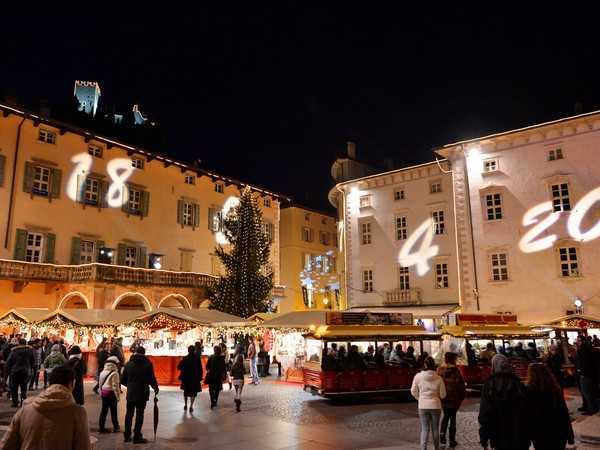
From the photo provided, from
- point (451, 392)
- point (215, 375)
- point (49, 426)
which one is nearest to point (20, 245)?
point (215, 375)

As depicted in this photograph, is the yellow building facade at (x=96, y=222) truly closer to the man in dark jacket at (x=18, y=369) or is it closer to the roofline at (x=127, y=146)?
the roofline at (x=127, y=146)

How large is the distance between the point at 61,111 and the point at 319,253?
30.5m

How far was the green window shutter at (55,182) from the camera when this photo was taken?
30.3 meters

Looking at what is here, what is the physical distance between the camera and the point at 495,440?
6098 millimetres

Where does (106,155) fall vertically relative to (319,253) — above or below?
above

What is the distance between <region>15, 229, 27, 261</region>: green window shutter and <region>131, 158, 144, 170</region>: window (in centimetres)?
866

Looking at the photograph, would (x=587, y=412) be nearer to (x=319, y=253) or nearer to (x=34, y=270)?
(x=34, y=270)

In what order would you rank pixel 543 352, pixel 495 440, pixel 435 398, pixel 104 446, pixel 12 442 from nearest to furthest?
pixel 12 442
pixel 495 440
pixel 435 398
pixel 104 446
pixel 543 352

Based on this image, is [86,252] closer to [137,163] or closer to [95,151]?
[95,151]

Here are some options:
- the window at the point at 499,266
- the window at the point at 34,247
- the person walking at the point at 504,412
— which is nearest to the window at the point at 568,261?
the window at the point at 499,266

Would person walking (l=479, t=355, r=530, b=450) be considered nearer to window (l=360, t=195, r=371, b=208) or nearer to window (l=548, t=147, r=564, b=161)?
window (l=548, t=147, r=564, b=161)

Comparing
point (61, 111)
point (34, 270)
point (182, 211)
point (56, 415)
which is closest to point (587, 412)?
point (56, 415)

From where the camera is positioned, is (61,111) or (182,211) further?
(61,111)

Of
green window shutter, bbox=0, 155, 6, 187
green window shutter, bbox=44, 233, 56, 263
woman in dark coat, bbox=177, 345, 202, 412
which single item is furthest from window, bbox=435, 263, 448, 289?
green window shutter, bbox=0, 155, 6, 187
